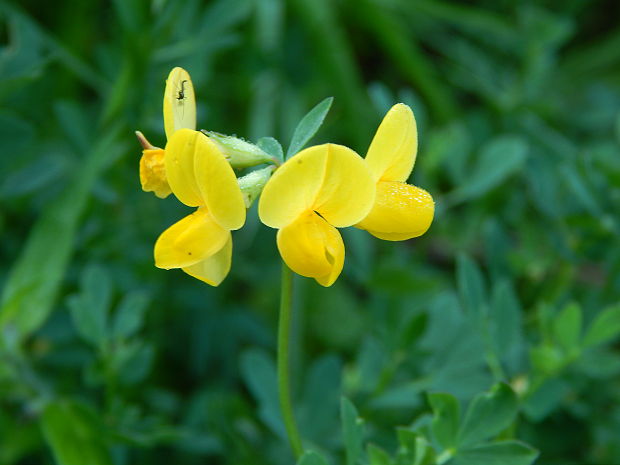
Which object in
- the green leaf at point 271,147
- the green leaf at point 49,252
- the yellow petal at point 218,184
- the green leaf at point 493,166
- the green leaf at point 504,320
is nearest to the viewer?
the yellow petal at point 218,184

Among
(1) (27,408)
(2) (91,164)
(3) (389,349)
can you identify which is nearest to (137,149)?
(2) (91,164)

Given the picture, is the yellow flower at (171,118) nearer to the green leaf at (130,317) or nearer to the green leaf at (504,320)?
the green leaf at (130,317)

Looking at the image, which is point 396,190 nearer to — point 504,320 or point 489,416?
point 489,416

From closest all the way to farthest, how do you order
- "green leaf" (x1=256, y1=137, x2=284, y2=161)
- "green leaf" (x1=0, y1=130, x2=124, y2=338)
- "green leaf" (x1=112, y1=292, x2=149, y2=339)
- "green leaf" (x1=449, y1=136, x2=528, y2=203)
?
"green leaf" (x1=256, y1=137, x2=284, y2=161) → "green leaf" (x1=112, y1=292, x2=149, y2=339) → "green leaf" (x1=0, y1=130, x2=124, y2=338) → "green leaf" (x1=449, y1=136, x2=528, y2=203)

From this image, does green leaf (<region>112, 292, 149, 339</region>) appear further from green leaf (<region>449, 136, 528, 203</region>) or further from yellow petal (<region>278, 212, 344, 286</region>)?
green leaf (<region>449, 136, 528, 203</region>)

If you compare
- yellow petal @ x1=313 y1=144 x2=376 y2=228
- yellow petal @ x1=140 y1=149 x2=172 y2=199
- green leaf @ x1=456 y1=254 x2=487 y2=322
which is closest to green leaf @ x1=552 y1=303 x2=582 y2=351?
green leaf @ x1=456 y1=254 x2=487 y2=322

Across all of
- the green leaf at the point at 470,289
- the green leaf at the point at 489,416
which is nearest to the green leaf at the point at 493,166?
the green leaf at the point at 470,289

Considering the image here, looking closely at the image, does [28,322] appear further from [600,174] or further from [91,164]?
[600,174]

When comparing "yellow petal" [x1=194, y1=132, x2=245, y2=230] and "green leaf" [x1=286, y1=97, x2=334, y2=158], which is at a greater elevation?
"green leaf" [x1=286, y1=97, x2=334, y2=158]
